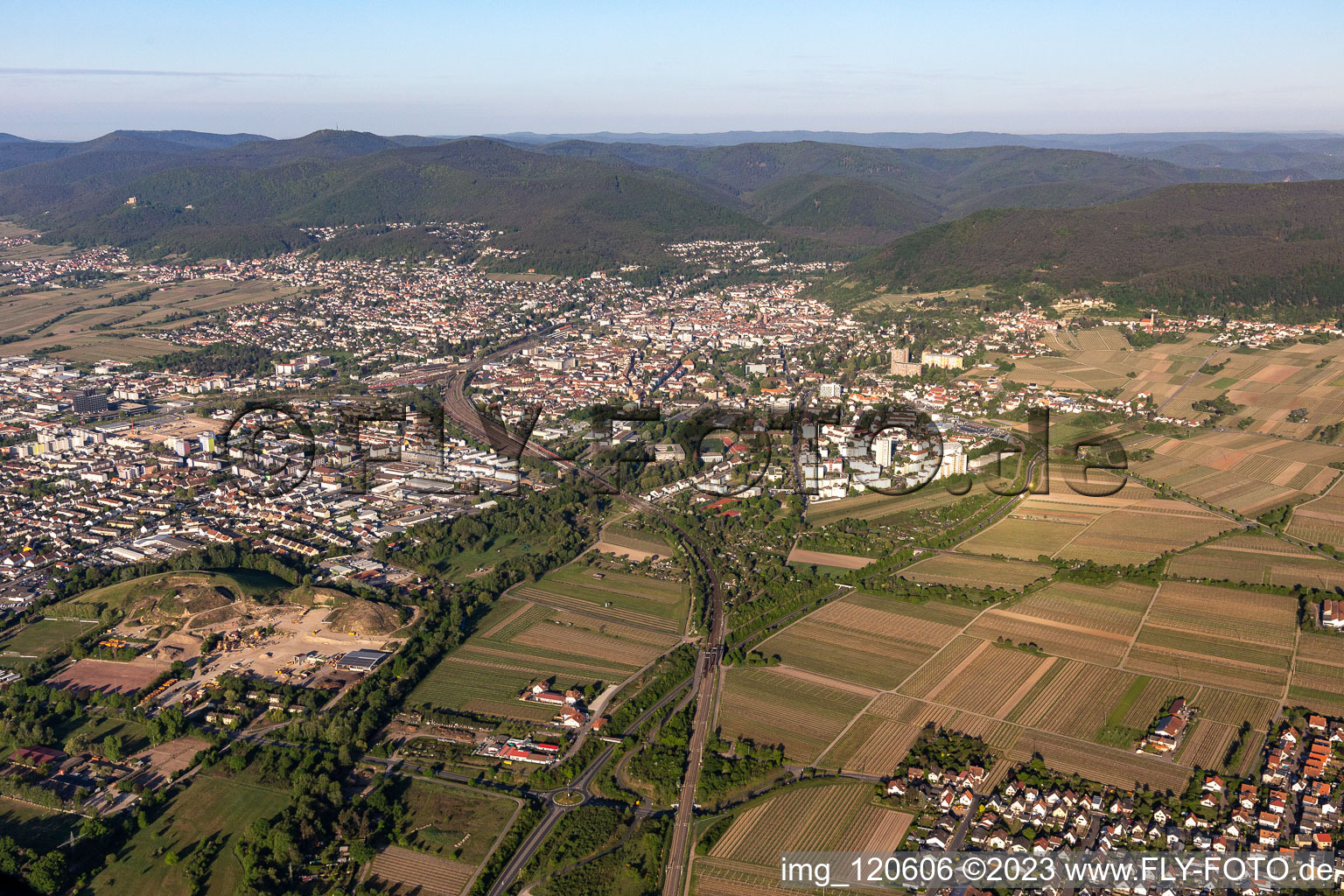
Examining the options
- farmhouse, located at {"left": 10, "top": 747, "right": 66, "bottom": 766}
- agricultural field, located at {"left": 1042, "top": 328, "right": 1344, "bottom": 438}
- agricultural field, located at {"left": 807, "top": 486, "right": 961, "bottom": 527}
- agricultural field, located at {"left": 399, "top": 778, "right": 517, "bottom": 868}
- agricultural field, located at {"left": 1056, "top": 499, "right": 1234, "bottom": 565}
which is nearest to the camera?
agricultural field, located at {"left": 399, "top": 778, "right": 517, "bottom": 868}

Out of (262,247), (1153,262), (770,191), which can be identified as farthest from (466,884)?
(770,191)

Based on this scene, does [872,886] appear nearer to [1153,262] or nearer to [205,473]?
[205,473]

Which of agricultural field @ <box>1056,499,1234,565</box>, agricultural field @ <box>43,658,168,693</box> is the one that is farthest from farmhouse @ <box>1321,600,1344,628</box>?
agricultural field @ <box>43,658,168,693</box>

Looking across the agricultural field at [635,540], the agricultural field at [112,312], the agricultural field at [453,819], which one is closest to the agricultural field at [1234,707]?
the agricultural field at [453,819]

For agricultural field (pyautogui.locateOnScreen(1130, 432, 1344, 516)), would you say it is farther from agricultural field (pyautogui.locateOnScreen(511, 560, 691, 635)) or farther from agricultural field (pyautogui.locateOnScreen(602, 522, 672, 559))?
agricultural field (pyautogui.locateOnScreen(511, 560, 691, 635))

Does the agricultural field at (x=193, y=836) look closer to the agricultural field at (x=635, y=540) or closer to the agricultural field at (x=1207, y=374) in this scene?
the agricultural field at (x=635, y=540)

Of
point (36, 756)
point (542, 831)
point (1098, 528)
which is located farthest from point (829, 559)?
point (36, 756)
